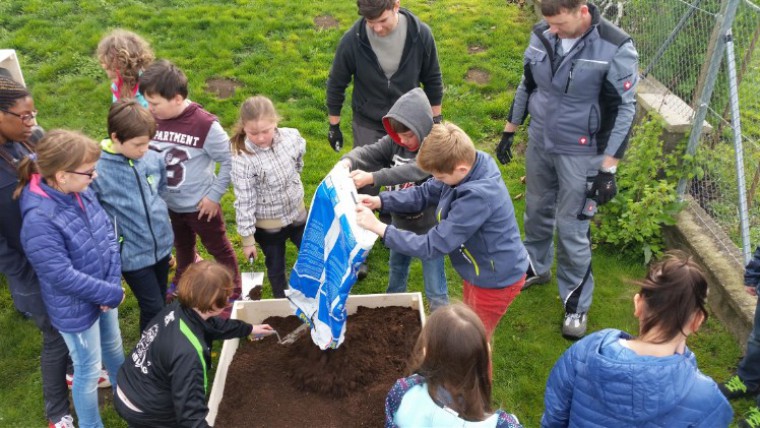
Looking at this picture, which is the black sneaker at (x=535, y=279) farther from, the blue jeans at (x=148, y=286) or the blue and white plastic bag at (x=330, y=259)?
the blue jeans at (x=148, y=286)

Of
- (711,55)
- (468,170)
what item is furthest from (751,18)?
(468,170)

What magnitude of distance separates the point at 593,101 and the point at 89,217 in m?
3.06

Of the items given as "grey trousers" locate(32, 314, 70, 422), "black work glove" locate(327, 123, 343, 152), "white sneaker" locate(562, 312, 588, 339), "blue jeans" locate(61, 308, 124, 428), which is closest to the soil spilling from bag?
"blue jeans" locate(61, 308, 124, 428)

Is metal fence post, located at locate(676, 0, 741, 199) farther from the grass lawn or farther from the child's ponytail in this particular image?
the child's ponytail

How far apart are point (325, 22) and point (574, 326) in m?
6.03

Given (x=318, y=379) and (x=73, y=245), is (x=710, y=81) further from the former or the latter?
(x=73, y=245)

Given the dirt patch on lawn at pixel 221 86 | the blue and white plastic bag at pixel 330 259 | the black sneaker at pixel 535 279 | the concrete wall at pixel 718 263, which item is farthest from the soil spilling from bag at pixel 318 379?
the dirt patch on lawn at pixel 221 86

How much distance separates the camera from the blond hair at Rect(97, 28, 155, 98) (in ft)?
13.3

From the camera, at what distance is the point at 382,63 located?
14.7ft

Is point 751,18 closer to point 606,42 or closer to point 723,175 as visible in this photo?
point 723,175

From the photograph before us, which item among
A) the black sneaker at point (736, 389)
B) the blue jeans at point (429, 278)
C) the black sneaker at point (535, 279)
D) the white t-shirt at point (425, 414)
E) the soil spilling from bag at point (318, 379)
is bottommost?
the black sneaker at point (535, 279)

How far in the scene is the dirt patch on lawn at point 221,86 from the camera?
281 inches

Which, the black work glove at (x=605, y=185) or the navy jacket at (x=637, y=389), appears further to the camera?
the black work glove at (x=605, y=185)

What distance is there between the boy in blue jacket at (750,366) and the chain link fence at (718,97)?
98cm
